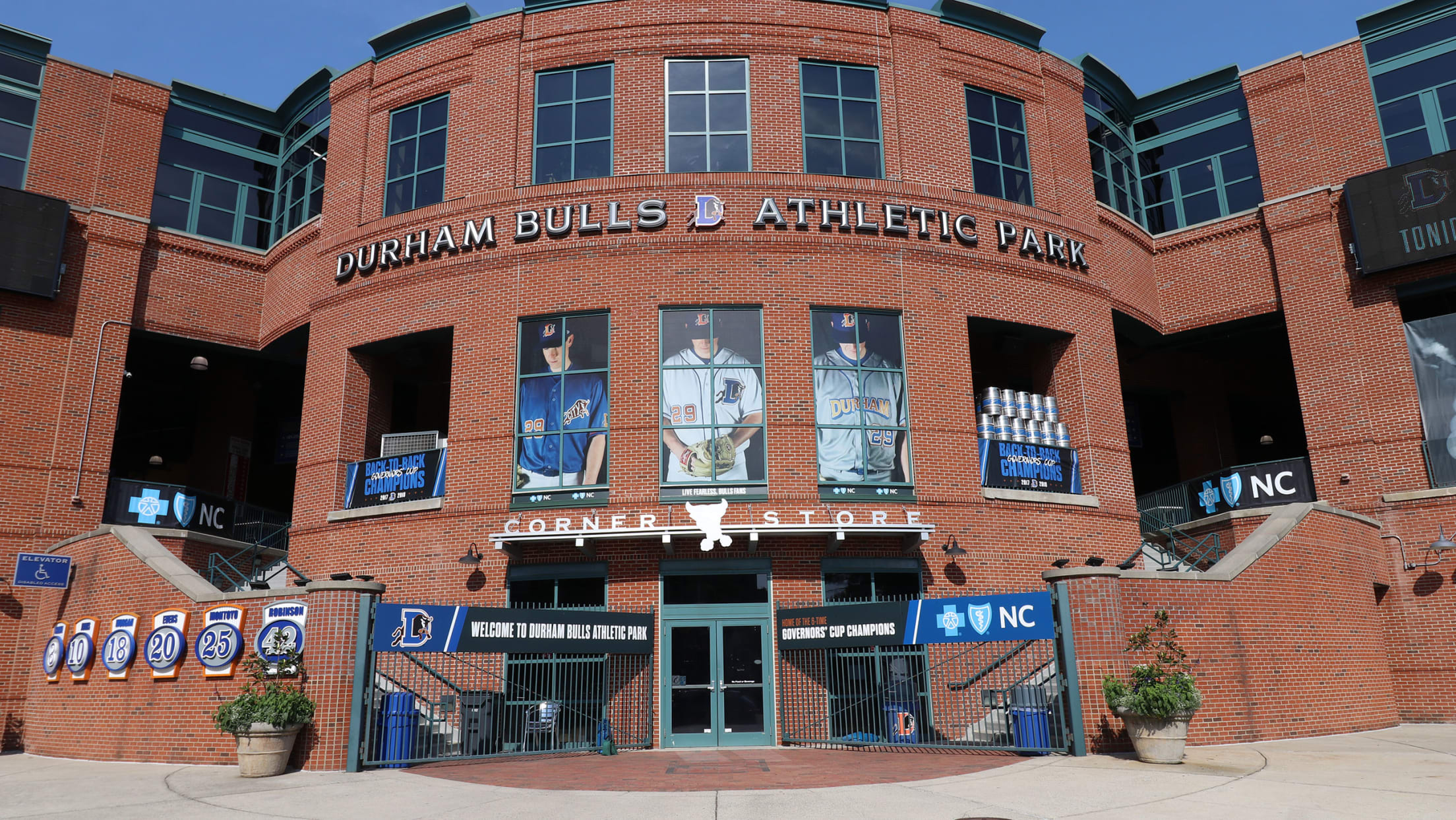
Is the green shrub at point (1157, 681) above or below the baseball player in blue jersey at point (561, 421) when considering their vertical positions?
below

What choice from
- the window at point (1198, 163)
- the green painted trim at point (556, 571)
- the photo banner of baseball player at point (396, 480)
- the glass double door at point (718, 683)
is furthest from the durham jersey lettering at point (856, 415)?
the window at point (1198, 163)

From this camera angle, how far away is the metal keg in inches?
813

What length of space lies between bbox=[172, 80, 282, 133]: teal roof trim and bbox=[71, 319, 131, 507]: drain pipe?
702 cm

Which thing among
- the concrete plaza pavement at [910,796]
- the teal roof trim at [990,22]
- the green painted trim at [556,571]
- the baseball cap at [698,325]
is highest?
the teal roof trim at [990,22]

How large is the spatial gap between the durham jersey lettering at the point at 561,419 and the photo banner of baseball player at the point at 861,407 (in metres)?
4.36

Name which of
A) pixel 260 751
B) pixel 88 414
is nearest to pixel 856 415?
pixel 260 751

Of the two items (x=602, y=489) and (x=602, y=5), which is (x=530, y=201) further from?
(x=602, y=489)

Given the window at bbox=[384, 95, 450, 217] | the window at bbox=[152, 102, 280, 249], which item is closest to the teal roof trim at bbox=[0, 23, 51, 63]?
the window at bbox=[152, 102, 280, 249]

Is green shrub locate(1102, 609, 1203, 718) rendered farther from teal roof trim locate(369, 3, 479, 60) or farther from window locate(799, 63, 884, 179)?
teal roof trim locate(369, 3, 479, 60)

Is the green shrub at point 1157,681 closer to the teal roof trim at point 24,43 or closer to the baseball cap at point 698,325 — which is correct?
the baseball cap at point 698,325

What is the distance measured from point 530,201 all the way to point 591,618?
29.6 ft

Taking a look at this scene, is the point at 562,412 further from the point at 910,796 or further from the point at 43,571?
the point at 910,796

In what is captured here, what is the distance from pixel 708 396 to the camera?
18.6 meters

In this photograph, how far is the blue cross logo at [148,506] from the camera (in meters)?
21.7
